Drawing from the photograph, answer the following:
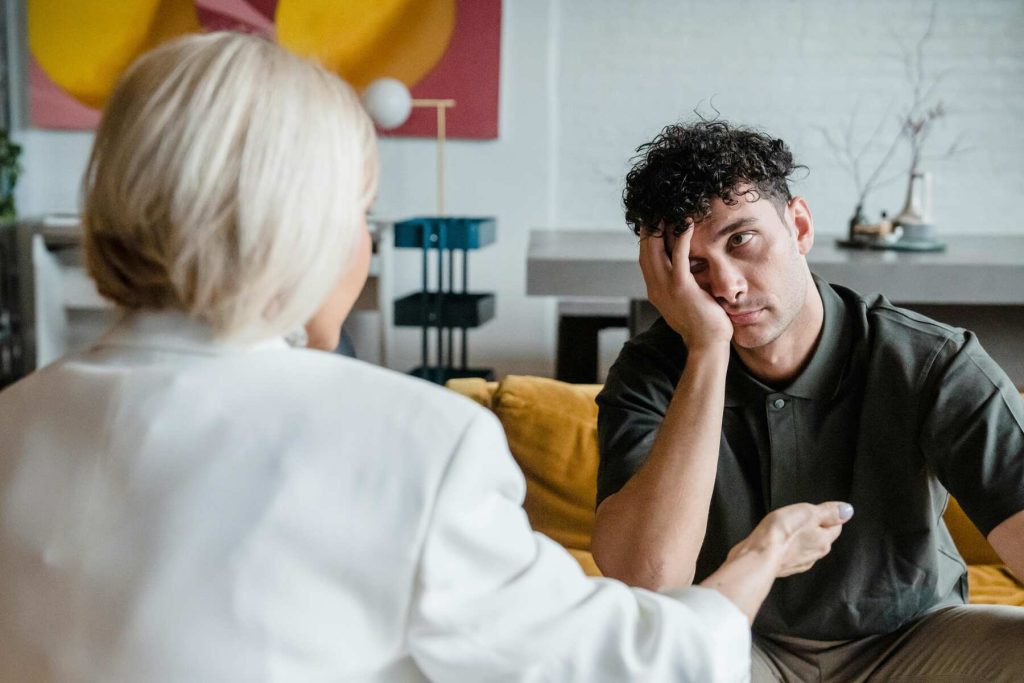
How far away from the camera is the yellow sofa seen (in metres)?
2.09

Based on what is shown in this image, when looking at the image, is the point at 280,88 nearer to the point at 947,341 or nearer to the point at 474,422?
the point at 474,422

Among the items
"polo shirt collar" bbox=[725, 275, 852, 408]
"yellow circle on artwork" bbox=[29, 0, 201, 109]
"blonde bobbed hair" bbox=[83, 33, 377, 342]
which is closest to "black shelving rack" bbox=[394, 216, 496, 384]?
"yellow circle on artwork" bbox=[29, 0, 201, 109]

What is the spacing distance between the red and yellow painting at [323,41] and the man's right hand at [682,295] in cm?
350

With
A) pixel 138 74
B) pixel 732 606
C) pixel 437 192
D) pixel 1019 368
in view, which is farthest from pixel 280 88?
pixel 437 192

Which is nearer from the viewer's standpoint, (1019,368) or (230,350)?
(230,350)

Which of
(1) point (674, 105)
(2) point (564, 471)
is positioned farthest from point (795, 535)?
(1) point (674, 105)

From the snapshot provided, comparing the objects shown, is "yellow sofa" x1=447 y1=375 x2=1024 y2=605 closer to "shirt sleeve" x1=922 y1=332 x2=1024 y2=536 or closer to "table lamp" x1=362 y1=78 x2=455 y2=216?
"shirt sleeve" x1=922 y1=332 x2=1024 y2=536

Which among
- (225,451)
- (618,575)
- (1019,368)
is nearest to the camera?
(225,451)

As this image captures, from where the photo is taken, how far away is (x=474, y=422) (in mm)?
824

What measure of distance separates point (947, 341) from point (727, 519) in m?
0.38

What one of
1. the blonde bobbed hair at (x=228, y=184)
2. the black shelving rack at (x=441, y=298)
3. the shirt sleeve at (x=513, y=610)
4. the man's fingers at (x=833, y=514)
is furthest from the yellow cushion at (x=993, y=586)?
the black shelving rack at (x=441, y=298)

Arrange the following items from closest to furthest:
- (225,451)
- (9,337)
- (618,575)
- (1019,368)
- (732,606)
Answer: (225,451) → (732,606) → (618,575) → (1019,368) → (9,337)

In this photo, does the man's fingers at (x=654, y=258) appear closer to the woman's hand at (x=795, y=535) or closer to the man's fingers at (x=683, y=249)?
the man's fingers at (x=683, y=249)

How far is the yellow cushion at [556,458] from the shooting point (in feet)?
6.88
